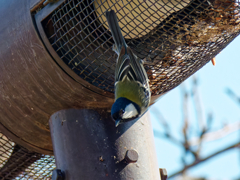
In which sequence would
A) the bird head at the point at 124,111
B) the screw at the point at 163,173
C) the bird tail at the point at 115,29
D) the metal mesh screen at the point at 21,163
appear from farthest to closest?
the metal mesh screen at the point at 21,163, the screw at the point at 163,173, the bird head at the point at 124,111, the bird tail at the point at 115,29

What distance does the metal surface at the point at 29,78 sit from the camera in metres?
1.83

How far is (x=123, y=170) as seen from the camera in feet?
5.93

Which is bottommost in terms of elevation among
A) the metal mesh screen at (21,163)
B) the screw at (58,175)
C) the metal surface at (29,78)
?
the screw at (58,175)

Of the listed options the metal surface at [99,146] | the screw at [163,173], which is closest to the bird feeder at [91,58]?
the metal surface at [99,146]

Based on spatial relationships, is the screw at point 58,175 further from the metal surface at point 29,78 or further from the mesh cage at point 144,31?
the mesh cage at point 144,31

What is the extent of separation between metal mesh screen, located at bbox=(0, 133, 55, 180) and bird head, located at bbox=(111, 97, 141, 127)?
0.74m

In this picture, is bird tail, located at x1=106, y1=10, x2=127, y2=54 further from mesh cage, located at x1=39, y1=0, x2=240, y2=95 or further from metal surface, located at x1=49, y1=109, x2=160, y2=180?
metal surface, located at x1=49, y1=109, x2=160, y2=180

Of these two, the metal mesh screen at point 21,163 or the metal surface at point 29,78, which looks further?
the metal mesh screen at point 21,163

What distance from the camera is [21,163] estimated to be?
95.6 inches

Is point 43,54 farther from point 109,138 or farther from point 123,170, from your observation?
point 123,170

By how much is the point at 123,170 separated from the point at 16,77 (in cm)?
78

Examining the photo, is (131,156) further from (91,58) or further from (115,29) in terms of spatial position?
(115,29)

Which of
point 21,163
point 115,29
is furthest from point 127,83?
point 21,163

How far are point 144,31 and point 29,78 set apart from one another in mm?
674
